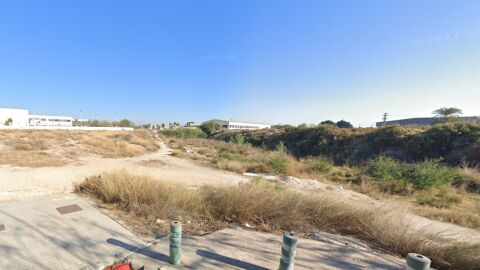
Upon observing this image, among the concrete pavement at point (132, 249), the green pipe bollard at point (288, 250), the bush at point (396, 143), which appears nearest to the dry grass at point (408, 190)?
the concrete pavement at point (132, 249)

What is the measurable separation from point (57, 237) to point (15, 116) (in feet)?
304

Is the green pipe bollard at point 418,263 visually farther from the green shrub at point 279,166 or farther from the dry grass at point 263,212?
the green shrub at point 279,166

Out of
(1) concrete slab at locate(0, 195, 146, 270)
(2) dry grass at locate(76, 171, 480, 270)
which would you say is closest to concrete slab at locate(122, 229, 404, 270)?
(1) concrete slab at locate(0, 195, 146, 270)

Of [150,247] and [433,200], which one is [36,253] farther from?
[433,200]

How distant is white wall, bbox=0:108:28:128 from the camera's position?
64.9 m

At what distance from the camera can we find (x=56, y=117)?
98125 millimetres

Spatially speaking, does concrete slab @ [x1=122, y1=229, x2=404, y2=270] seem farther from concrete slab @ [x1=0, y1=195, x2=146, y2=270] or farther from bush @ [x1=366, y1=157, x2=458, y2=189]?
bush @ [x1=366, y1=157, x2=458, y2=189]

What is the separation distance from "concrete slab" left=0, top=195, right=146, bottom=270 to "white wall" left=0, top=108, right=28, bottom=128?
3213 inches

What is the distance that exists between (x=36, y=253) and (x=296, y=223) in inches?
160

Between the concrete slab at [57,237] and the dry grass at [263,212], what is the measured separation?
640 mm

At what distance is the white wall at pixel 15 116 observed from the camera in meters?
64.9

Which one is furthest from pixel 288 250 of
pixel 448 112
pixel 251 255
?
pixel 448 112

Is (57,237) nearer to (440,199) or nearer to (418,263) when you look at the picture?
(418,263)

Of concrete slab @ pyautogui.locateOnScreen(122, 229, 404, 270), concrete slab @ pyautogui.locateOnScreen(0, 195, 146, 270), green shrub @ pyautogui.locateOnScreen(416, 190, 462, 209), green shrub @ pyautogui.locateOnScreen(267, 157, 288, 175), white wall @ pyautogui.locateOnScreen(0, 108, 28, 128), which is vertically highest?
white wall @ pyautogui.locateOnScreen(0, 108, 28, 128)
